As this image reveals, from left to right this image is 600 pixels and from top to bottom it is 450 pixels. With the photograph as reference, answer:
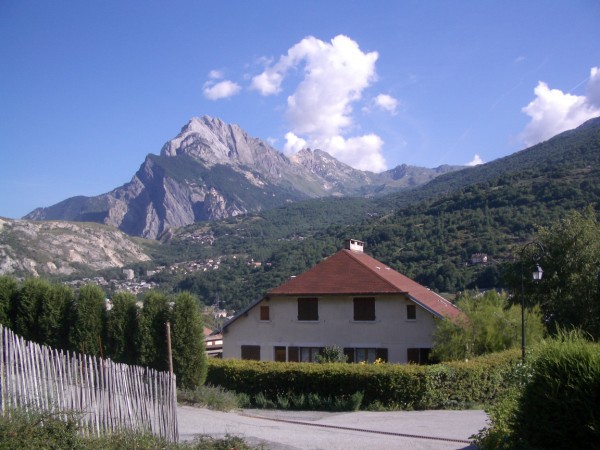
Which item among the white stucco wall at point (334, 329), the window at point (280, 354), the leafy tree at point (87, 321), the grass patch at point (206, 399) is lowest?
the window at point (280, 354)

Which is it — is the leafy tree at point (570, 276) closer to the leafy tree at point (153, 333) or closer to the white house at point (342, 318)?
the white house at point (342, 318)

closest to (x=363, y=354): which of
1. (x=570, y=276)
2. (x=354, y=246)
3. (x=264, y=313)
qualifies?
(x=264, y=313)

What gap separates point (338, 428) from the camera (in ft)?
49.0

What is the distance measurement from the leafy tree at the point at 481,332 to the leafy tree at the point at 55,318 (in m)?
14.4

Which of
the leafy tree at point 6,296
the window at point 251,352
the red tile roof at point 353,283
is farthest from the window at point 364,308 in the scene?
the leafy tree at point 6,296

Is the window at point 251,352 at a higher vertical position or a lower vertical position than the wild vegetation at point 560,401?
lower

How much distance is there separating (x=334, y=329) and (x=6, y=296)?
1672 cm

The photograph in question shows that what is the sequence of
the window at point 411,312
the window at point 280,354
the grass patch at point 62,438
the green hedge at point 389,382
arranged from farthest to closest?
the window at point 280,354, the window at point 411,312, the green hedge at point 389,382, the grass patch at point 62,438

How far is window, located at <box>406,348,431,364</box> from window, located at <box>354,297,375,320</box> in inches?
96.8

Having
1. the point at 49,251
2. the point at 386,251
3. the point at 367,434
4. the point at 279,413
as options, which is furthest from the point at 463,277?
the point at 49,251

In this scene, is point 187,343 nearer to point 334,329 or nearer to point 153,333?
point 153,333

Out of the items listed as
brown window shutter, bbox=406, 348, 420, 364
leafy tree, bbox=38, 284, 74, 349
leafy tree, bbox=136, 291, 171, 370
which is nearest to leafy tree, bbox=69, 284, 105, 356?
leafy tree, bbox=38, 284, 74, 349

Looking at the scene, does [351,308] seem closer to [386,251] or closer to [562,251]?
[562,251]

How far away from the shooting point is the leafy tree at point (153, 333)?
60.2 feet
